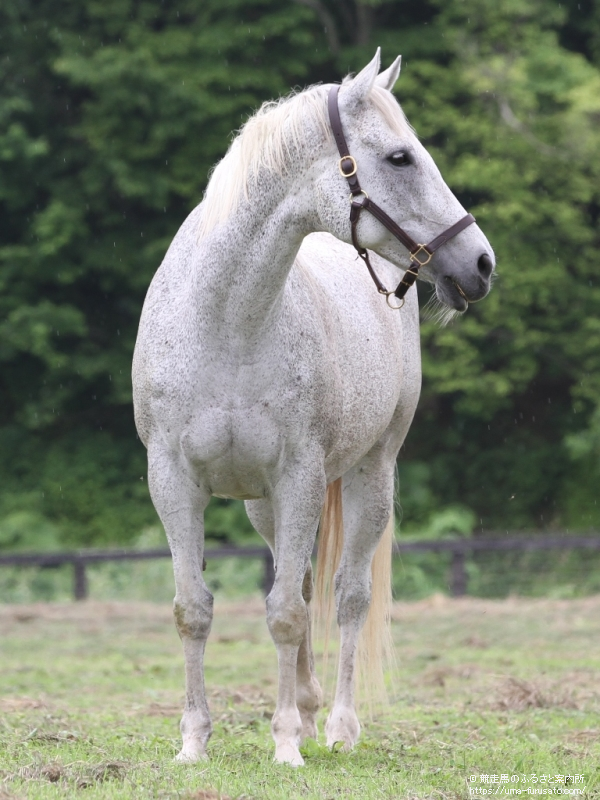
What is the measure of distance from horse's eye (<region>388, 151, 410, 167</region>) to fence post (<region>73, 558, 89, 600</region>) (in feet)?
37.8

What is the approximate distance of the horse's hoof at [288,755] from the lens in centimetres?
454

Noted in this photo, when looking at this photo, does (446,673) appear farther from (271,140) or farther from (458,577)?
(458,577)

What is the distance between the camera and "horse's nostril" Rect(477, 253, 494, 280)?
167 inches

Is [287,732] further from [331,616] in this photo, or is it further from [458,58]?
Answer: [458,58]

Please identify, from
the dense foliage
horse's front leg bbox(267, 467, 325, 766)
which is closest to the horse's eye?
horse's front leg bbox(267, 467, 325, 766)

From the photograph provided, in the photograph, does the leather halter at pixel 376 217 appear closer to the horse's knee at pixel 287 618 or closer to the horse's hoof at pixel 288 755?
the horse's knee at pixel 287 618

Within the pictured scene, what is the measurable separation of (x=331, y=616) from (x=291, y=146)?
7.97 ft

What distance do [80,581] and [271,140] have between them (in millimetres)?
11306

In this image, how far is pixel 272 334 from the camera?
4.59 meters

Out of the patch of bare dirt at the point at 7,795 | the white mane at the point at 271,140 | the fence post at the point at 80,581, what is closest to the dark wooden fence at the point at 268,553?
the fence post at the point at 80,581

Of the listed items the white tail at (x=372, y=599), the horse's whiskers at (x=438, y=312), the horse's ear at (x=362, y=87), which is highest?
the horse's ear at (x=362, y=87)

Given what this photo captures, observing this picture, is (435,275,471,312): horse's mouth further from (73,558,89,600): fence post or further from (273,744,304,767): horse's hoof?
(73,558,89,600): fence post

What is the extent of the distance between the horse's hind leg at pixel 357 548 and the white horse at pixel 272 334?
0.85 metres

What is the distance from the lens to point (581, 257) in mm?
20469
